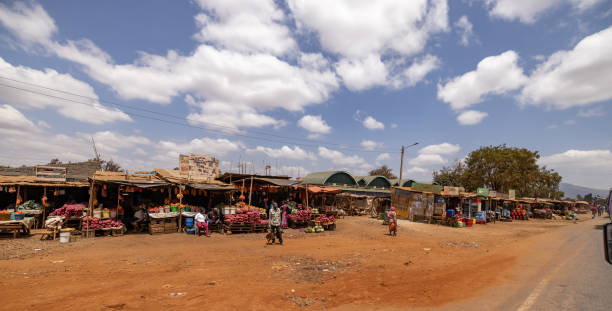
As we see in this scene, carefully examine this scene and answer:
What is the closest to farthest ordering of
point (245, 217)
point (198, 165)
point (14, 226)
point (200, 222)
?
1. point (14, 226)
2. point (200, 222)
3. point (245, 217)
4. point (198, 165)

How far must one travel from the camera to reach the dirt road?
19.7 feet

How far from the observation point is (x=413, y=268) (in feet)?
30.4

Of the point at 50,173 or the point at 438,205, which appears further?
the point at 438,205

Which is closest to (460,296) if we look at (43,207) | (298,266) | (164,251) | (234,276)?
(298,266)

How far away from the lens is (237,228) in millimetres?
16109

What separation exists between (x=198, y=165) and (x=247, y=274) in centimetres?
1868

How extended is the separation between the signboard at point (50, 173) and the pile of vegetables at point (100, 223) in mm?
6912

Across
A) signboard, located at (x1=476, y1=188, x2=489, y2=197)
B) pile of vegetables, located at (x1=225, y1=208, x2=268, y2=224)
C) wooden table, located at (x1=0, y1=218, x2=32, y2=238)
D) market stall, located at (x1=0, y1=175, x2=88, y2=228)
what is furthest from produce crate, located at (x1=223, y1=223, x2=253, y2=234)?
signboard, located at (x1=476, y1=188, x2=489, y2=197)

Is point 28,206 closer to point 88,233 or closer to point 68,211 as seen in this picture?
point 68,211

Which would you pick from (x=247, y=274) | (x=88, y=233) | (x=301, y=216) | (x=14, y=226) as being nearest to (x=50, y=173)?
(x=14, y=226)

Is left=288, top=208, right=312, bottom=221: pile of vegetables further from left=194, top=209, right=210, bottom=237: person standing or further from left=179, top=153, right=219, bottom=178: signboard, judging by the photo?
left=179, top=153, right=219, bottom=178: signboard

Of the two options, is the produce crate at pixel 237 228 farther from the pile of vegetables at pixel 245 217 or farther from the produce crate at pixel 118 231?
the produce crate at pixel 118 231

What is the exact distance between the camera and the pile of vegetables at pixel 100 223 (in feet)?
45.3

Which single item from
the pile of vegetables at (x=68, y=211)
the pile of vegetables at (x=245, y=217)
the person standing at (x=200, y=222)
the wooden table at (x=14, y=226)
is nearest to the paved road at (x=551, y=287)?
the pile of vegetables at (x=245, y=217)
